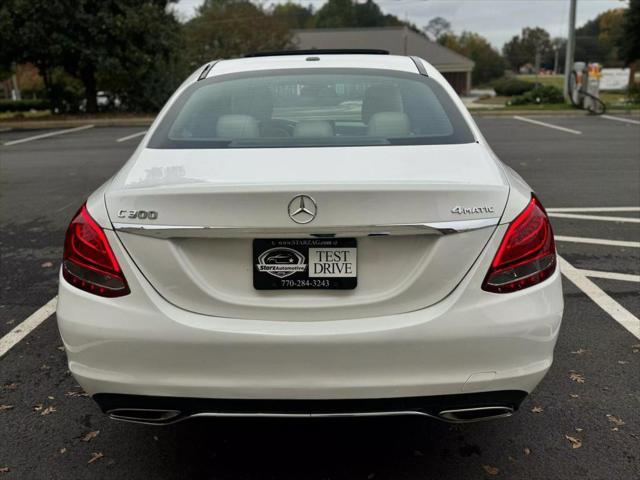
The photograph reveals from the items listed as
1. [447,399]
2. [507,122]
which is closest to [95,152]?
[507,122]

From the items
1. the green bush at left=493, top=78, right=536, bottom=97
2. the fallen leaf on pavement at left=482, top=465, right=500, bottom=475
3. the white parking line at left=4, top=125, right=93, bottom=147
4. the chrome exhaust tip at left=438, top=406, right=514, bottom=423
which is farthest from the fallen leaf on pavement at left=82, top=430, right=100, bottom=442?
the green bush at left=493, top=78, right=536, bottom=97

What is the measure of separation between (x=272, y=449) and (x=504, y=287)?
4.11 ft

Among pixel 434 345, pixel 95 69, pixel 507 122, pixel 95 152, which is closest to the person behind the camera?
pixel 434 345

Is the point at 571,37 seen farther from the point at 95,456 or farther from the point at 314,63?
the point at 95,456

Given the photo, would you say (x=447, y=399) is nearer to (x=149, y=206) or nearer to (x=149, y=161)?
(x=149, y=206)

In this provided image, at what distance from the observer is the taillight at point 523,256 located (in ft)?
7.61

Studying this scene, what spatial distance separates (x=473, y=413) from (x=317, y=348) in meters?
0.62

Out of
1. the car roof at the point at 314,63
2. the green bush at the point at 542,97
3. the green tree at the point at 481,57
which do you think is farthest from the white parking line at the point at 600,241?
the green tree at the point at 481,57

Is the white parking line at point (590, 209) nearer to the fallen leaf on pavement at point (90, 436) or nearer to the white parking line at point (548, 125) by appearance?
the fallen leaf on pavement at point (90, 436)

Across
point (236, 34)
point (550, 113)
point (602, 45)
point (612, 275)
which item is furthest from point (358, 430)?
point (602, 45)

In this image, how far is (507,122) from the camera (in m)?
19.2

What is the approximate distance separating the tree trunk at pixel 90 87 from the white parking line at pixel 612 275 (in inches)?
919

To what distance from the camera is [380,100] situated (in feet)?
10.9

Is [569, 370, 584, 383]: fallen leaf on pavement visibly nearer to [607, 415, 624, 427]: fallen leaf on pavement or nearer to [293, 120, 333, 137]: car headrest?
[607, 415, 624, 427]: fallen leaf on pavement
